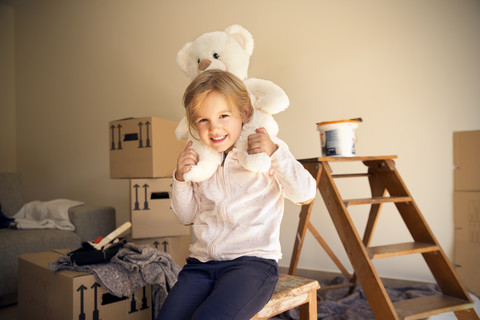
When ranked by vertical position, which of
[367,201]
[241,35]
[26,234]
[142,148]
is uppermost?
[241,35]

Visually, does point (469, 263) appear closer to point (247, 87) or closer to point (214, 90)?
point (247, 87)

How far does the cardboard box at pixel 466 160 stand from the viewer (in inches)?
68.5

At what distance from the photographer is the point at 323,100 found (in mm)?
2107

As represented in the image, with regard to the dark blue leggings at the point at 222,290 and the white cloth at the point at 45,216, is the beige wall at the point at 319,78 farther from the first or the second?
the dark blue leggings at the point at 222,290

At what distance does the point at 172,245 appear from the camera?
192 cm

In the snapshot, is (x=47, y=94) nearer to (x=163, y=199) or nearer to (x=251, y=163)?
(x=163, y=199)

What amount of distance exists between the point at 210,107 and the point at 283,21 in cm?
149

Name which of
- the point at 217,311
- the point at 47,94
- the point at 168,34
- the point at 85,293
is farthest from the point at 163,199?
the point at 47,94

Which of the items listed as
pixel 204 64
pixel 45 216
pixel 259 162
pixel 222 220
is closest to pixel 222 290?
pixel 222 220

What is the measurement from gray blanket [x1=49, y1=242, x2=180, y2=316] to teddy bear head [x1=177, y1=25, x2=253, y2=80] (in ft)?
2.35

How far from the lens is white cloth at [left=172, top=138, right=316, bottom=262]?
0.95 m

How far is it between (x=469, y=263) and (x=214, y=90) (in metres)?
1.61

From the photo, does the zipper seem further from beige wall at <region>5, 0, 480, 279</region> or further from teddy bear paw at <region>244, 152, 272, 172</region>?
beige wall at <region>5, 0, 480, 279</region>

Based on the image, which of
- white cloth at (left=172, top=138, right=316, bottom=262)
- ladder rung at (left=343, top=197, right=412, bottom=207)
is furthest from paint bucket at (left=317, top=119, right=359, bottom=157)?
white cloth at (left=172, top=138, right=316, bottom=262)
